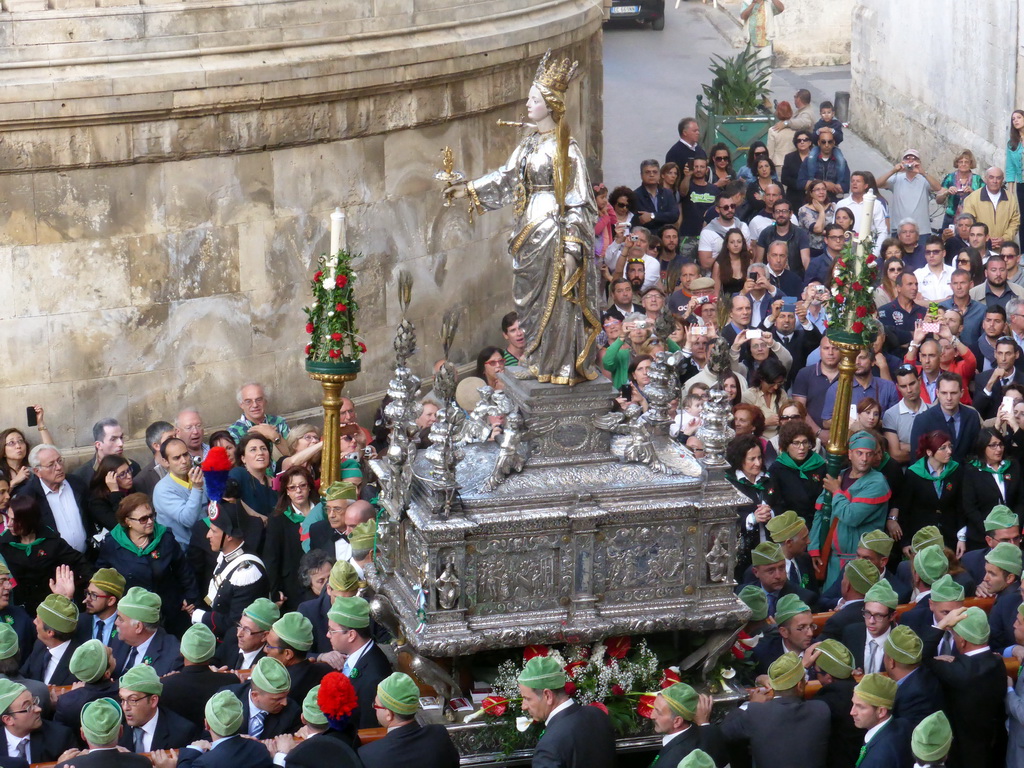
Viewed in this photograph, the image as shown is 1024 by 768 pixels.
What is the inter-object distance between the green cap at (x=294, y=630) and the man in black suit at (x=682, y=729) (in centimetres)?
185

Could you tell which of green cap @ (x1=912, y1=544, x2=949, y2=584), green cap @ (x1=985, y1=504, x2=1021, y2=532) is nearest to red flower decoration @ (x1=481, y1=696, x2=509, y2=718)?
green cap @ (x1=912, y1=544, x2=949, y2=584)

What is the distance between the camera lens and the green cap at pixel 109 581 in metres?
10.1

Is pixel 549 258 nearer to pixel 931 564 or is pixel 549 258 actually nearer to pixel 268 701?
pixel 268 701

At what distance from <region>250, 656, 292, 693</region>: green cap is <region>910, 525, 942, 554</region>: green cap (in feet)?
12.3

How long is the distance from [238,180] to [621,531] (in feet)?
18.1

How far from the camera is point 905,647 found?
916 centimetres

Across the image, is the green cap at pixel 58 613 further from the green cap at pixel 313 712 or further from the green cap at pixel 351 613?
the green cap at pixel 313 712

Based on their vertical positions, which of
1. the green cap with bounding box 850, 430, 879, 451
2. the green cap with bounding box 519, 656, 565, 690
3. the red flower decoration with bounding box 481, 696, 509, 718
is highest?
the green cap with bounding box 850, 430, 879, 451

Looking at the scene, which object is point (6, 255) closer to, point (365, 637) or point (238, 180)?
point (238, 180)

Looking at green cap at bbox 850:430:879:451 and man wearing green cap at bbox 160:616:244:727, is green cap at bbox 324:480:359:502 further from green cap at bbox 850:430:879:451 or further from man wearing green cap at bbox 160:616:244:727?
green cap at bbox 850:430:879:451

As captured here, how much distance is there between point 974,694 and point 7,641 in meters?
4.85

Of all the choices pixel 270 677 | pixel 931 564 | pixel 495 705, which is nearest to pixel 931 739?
pixel 931 564

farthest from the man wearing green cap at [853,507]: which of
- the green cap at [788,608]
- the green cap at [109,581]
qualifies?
the green cap at [109,581]

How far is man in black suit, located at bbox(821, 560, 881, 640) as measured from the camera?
10211 mm
